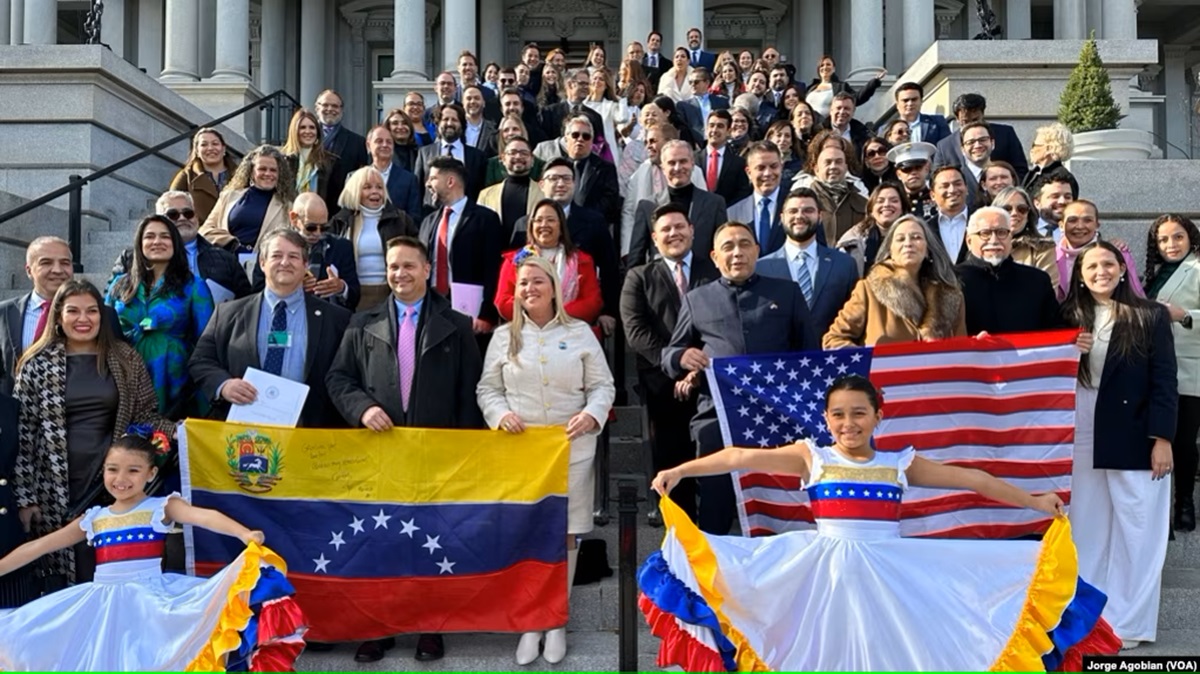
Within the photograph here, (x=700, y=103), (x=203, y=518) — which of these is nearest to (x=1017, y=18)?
(x=700, y=103)

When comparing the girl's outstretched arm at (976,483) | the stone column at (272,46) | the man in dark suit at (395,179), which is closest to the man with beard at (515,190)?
the man in dark suit at (395,179)

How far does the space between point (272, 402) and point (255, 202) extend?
2.86 meters

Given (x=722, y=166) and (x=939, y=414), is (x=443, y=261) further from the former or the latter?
(x=939, y=414)

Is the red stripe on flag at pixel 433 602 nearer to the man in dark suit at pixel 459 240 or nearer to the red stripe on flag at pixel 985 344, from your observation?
the red stripe on flag at pixel 985 344

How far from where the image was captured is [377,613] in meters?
6.38

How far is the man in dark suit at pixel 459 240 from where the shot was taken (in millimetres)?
8320

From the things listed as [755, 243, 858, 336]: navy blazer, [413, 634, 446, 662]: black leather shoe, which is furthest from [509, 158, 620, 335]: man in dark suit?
[413, 634, 446, 662]: black leather shoe

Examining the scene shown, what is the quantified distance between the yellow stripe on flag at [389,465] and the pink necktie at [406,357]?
263 millimetres

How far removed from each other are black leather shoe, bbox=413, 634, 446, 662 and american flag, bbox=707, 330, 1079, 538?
1972 millimetres

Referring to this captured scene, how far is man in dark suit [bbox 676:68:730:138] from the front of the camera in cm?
1386

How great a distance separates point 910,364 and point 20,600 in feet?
17.7

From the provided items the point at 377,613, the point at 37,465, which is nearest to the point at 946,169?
the point at 377,613

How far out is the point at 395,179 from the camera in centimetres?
989

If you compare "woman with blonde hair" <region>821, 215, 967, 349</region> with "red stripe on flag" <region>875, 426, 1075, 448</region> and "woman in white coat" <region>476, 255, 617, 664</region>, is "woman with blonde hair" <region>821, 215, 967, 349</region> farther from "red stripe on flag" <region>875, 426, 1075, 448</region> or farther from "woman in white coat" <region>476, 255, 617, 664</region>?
"woman in white coat" <region>476, 255, 617, 664</region>
